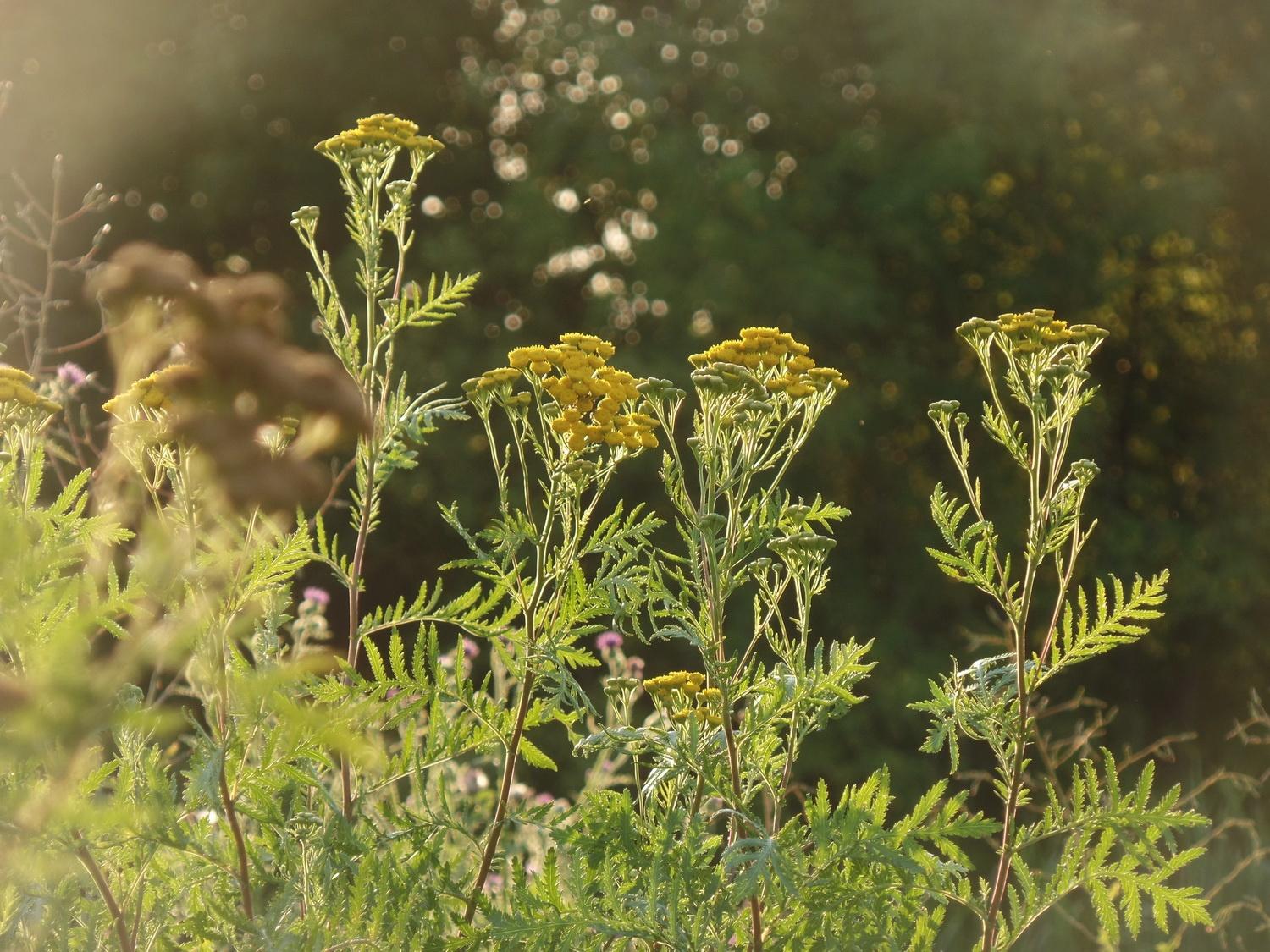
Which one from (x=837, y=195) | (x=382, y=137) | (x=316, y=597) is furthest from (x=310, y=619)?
(x=837, y=195)

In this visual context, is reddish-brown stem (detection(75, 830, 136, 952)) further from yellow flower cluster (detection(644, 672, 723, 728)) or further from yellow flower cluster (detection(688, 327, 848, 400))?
yellow flower cluster (detection(688, 327, 848, 400))

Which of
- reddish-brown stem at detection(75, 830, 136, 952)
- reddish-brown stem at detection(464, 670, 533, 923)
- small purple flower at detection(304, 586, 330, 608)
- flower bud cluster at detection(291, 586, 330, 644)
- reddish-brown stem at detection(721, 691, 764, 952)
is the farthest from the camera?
small purple flower at detection(304, 586, 330, 608)

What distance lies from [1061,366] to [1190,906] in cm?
74

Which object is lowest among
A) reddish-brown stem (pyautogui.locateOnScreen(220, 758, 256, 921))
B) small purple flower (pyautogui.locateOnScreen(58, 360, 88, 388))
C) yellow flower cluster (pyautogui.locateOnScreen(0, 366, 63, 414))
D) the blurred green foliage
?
the blurred green foliage

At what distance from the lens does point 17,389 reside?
4.85ft

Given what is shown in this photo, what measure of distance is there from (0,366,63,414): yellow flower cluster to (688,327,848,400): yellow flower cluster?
83 cm

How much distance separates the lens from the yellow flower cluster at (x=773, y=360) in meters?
1.82

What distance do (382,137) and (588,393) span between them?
1.73ft

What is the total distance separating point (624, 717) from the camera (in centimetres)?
205

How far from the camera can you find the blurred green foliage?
23.7 feet

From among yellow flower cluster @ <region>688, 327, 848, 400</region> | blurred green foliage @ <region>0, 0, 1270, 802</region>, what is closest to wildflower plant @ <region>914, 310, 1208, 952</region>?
yellow flower cluster @ <region>688, 327, 848, 400</region>

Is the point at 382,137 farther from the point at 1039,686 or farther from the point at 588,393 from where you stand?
the point at 1039,686

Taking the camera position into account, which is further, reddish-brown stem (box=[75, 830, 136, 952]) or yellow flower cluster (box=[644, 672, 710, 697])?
yellow flower cluster (box=[644, 672, 710, 697])

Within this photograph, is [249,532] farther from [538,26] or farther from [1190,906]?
[538,26]
